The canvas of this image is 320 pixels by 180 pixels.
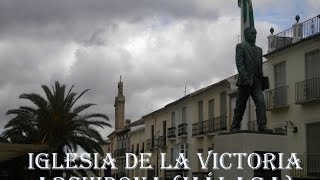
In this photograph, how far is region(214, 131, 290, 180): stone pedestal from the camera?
13.6m

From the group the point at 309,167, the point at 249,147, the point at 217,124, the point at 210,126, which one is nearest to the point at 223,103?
the point at 217,124

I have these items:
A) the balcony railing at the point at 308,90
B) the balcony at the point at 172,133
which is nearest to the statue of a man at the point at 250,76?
the balcony railing at the point at 308,90

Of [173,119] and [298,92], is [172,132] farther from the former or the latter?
[298,92]

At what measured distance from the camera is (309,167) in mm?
27172

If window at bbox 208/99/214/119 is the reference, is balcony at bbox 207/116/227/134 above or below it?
below

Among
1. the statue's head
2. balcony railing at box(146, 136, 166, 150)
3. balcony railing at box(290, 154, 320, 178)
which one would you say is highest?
the statue's head

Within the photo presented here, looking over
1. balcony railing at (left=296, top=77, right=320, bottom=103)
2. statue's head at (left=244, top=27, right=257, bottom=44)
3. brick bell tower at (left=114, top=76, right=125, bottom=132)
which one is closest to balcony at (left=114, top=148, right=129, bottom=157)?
brick bell tower at (left=114, top=76, right=125, bottom=132)

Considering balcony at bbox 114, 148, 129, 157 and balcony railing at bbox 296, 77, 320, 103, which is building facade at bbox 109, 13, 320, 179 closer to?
balcony railing at bbox 296, 77, 320, 103

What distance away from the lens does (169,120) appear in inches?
1911

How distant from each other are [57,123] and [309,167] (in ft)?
38.5

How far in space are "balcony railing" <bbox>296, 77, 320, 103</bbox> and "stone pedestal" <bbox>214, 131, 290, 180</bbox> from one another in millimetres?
13092

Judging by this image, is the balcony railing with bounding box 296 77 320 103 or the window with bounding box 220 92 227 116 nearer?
the balcony railing with bounding box 296 77 320 103

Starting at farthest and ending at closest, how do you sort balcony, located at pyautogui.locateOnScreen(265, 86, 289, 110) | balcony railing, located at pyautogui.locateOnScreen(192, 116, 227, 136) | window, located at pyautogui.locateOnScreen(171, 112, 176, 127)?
1. window, located at pyautogui.locateOnScreen(171, 112, 176, 127)
2. balcony railing, located at pyautogui.locateOnScreen(192, 116, 227, 136)
3. balcony, located at pyautogui.locateOnScreen(265, 86, 289, 110)

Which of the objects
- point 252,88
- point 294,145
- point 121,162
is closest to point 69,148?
point 294,145
